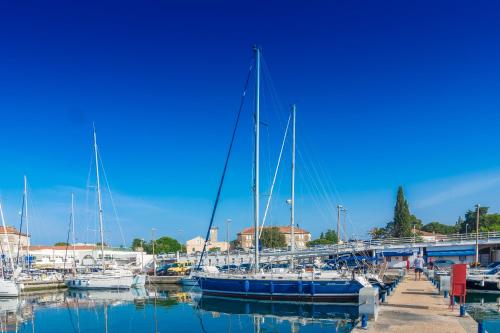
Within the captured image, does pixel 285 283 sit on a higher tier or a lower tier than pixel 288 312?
higher

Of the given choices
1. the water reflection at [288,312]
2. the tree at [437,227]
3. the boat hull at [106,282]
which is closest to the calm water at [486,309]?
the water reflection at [288,312]

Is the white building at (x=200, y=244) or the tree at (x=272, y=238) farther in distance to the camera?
the white building at (x=200, y=244)

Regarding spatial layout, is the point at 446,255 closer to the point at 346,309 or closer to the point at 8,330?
the point at 346,309

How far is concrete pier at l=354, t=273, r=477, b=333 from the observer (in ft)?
59.0

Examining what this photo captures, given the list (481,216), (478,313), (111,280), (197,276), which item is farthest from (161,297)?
(481,216)

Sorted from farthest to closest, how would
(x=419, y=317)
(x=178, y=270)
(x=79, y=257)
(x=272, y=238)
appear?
1. (x=272, y=238)
2. (x=79, y=257)
3. (x=178, y=270)
4. (x=419, y=317)

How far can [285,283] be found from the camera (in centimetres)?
3856

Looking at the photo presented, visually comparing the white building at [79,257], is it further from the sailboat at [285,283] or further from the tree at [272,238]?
the sailboat at [285,283]

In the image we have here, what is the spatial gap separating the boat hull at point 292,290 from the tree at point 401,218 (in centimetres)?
7608

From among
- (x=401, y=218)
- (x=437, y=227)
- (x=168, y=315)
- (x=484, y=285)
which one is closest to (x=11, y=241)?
(x=168, y=315)

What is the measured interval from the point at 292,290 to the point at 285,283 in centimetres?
84

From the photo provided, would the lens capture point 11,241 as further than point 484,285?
Yes

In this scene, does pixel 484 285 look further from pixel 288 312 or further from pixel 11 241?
pixel 11 241

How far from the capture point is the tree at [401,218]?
107 m
